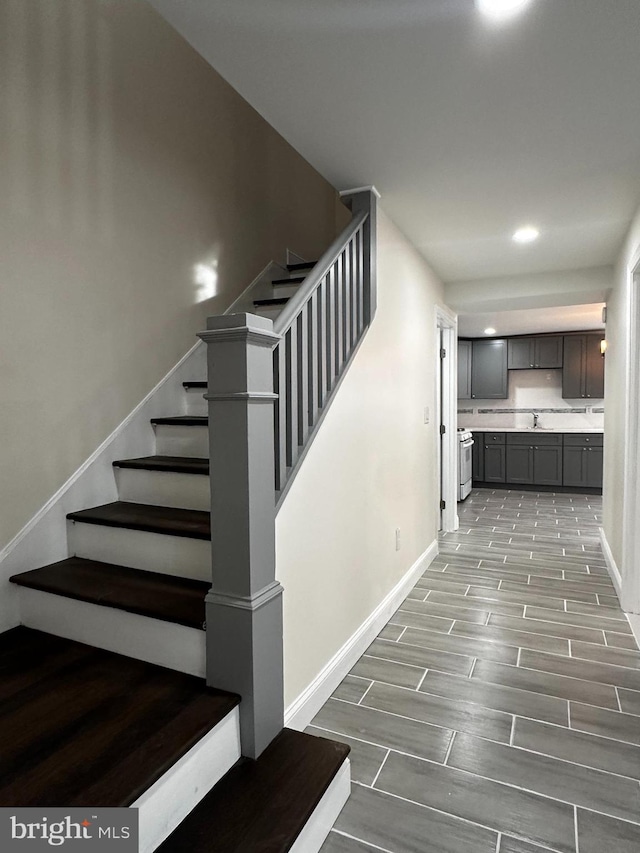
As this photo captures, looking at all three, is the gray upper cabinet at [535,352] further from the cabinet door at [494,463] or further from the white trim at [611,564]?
the white trim at [611,564]

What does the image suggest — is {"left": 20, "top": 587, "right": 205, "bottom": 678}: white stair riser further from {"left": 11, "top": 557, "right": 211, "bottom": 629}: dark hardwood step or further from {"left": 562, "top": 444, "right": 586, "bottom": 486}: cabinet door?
{"left": 562, "top": 444, "right": 586, "bottom": 486}: cabinet door

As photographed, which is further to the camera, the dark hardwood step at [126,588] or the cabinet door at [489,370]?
the cabinet door at [489,370]

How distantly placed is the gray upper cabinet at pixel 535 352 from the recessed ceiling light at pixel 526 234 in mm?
4628

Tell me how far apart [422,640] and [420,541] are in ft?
3.72

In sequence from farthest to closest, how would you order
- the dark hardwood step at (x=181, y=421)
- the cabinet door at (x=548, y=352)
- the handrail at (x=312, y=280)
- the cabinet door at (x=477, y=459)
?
the cabinet door at (x=477, y=459)
the cabinet door at (x=548, y=352)
the dark hardwood step at (x=181, y=421)
the handrail at (x=312, y=280)

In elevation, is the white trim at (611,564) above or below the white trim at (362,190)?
below

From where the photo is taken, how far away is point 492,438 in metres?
7.69

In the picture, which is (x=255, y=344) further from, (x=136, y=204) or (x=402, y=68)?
(x=136, y=204)

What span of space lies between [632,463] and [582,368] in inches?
198

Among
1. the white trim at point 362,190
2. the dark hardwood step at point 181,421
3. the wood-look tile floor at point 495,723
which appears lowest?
the wood-look tile floor at point 495,723

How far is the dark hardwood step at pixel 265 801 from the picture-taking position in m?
1.29

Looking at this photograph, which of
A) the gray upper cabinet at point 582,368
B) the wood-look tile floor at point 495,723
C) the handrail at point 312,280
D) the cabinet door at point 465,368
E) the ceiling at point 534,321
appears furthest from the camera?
the cabinet door at point 465,368

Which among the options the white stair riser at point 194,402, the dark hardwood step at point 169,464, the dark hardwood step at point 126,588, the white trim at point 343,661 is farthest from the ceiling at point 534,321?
the dark hardwood step at point 126,588

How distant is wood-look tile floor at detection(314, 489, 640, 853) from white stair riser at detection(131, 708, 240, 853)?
405 millimetres
